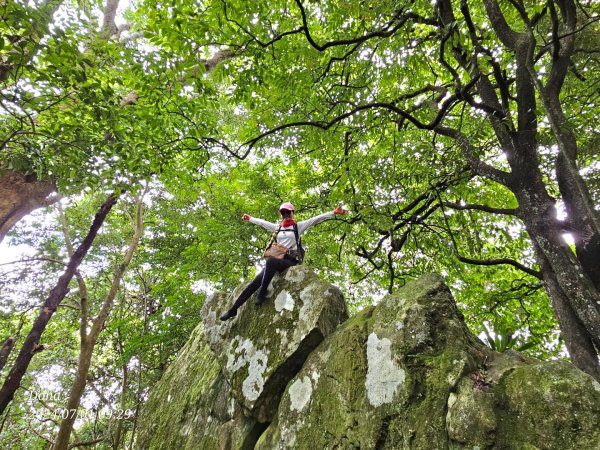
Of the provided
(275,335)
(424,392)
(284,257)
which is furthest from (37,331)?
(424,392)

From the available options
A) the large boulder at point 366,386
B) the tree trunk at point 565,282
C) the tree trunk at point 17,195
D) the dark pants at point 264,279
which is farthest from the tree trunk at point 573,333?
the tree trunk at point 17,195

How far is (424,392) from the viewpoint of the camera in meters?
3.22

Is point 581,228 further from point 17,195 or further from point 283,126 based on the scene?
point 17,195

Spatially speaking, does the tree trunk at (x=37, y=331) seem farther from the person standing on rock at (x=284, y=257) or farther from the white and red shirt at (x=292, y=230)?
the white and red shirt at (x=292, y=230)

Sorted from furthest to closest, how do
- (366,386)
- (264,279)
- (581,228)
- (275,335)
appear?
(264,279) < (275,335) < (581,228) < (366,386)

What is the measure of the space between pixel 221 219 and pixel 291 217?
20.3 ft

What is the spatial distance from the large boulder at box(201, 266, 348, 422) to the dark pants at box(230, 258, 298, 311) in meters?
0.14

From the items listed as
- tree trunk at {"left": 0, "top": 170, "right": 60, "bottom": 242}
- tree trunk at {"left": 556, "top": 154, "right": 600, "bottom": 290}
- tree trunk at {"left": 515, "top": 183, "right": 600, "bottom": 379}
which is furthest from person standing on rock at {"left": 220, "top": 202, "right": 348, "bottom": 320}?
tree trunk at {"left": 0, "top": 170, "right": 60, "bottom": 242}

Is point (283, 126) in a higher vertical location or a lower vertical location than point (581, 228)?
higher

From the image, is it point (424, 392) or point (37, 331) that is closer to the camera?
point (424, 392)

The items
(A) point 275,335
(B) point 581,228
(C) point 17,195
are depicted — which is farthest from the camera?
(C) point 17,195

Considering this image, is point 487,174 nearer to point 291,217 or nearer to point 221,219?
point 291,217

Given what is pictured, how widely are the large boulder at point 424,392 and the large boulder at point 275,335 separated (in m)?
0.28

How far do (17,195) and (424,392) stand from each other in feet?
27.2
